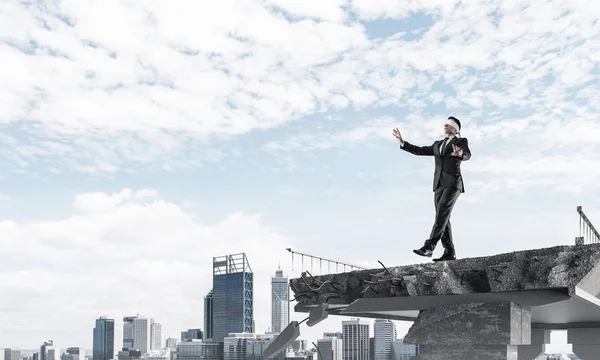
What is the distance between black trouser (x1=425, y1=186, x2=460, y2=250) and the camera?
1136 centimetres

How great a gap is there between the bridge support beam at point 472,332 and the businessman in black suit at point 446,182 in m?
1.58

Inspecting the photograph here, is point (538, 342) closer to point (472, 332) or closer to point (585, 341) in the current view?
point (585, 341)


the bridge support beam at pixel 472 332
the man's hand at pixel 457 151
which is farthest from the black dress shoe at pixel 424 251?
the man's hand at pixel 457 151

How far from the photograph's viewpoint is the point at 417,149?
12.1m

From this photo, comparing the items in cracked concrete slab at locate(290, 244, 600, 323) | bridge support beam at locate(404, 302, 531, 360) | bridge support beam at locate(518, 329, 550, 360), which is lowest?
bridge support beam at locate(518, 329, 550, 360)

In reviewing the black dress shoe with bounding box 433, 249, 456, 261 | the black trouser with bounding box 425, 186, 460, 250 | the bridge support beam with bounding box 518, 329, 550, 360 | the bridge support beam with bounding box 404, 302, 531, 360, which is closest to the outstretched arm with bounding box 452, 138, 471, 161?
the black trouser with bounding box 425, 186, 460, 250

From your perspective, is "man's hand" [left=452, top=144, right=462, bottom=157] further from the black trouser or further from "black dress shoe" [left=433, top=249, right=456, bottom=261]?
"black dress shoe" [left=433, top=249, right=456, bottom=261]

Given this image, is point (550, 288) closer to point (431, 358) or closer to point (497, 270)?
point (497, 270)

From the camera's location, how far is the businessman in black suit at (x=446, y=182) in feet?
37.1

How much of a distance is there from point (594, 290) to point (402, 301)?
8.10 feet

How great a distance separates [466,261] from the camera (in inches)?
374

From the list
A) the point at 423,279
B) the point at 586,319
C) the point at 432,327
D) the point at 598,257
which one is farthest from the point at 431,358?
the point at 586,319

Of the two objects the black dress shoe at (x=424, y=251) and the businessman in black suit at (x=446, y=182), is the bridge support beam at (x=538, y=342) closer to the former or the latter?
the businessman in black suit at (x=446, y=182)

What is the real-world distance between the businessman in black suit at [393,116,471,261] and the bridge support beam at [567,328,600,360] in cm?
559
